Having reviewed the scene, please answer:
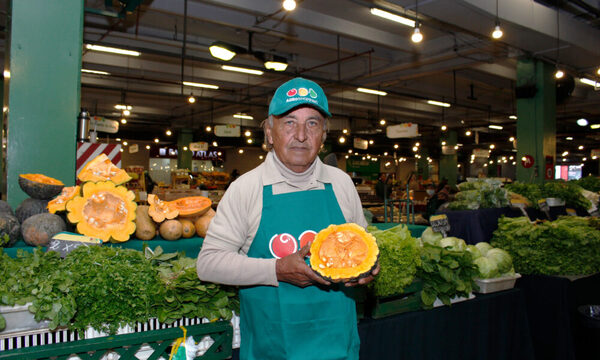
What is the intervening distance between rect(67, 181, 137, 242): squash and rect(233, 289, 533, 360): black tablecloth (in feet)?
3.96

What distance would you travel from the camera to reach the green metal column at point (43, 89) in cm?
388

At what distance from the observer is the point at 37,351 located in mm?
1828

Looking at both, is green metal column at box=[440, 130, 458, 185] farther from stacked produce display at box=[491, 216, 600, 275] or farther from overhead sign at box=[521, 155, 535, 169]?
stacked produce display at box=[491, 216, 600, 275]

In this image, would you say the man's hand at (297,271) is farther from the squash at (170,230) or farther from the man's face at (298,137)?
the squash at (170,230)

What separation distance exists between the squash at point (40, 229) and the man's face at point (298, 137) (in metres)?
1.86

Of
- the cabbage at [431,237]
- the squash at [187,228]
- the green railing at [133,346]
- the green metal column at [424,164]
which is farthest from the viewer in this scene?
the green metal column at [424,164]

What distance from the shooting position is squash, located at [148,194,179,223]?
322cm

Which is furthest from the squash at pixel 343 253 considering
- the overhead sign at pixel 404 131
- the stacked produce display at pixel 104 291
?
the overhead sign at pixel 404 131

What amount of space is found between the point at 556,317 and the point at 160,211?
12.0 feet

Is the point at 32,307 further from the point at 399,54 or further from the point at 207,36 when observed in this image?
the point at 399,54

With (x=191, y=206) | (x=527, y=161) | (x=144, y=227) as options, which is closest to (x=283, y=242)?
(x=144, y=227)

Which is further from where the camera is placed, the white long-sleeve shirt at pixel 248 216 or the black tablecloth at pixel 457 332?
the black tablecloth at pixel 457 332

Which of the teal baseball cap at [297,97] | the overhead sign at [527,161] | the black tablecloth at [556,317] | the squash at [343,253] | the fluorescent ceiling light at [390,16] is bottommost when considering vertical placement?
the black tablecloth at [556,317]

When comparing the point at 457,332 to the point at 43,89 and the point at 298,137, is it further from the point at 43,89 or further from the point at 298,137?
the point at 43,89
